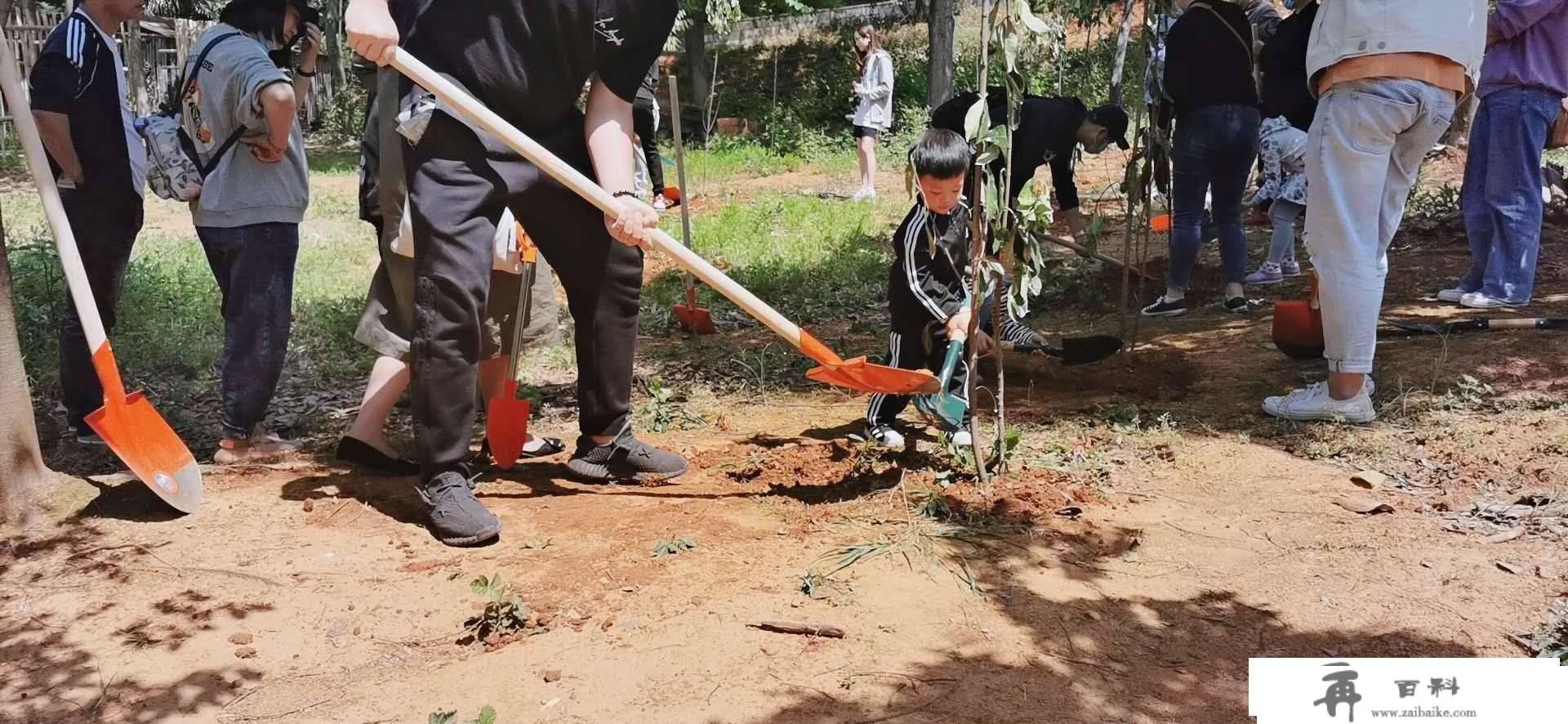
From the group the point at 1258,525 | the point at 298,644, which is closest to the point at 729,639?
the point at 298,644

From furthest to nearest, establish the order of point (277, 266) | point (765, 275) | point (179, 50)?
point (179, 50)
point (765, 275)
point (277, 266)

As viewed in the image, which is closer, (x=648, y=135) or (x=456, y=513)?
(x=456, y=513)

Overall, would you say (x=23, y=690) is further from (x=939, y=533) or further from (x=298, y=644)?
(x=939, y=533)

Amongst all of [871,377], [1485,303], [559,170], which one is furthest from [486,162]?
[1485,303]

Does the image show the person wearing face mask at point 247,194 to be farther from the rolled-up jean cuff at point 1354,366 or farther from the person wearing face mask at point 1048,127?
the rolled-up jean cuff at point 1354,366

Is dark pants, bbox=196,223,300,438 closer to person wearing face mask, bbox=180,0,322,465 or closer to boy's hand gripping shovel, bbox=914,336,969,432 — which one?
person wearing face mask, bbox=180,0,322,465

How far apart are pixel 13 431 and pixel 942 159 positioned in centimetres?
290

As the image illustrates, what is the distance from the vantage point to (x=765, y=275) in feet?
24.6

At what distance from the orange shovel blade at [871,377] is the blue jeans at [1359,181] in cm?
159

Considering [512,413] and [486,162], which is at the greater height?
[486,162]

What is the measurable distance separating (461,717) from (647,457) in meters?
1.48

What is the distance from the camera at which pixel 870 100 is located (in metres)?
11.0

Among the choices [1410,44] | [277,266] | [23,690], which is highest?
[1410,44]

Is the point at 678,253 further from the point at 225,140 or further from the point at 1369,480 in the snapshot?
the point at 1369,480
